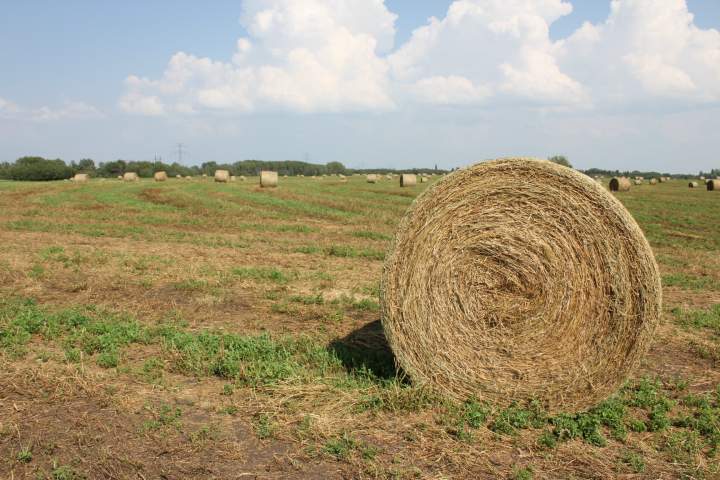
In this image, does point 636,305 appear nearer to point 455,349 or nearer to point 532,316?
point 532,316

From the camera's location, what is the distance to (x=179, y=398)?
576 centimetres

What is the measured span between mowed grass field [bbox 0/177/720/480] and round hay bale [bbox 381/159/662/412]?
36cm

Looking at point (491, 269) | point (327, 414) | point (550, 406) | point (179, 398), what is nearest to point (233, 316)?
point (179, 398)

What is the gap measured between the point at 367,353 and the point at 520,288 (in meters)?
2.35

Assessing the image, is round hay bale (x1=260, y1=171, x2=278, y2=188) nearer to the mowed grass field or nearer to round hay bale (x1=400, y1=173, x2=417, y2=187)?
round hay bale (x1=400, y1=173, x2=417, y2=187)

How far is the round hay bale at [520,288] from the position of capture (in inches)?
214

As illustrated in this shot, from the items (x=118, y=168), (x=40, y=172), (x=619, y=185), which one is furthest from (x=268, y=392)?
(x=118, y=168)

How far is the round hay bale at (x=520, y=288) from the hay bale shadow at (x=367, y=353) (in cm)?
66

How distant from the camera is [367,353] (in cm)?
710

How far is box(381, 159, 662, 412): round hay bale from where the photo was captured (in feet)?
17.8

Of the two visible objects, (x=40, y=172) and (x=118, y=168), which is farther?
(x=118, y=168)

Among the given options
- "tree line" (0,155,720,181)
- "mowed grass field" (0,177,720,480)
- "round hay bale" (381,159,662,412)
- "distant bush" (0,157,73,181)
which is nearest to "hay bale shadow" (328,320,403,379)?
"mowed grass field" (0,177,720,480)

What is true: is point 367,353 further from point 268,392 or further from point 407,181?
point 407,181

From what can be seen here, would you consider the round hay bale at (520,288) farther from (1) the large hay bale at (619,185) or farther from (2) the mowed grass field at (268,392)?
(1) the large hay bale at (619,185)
